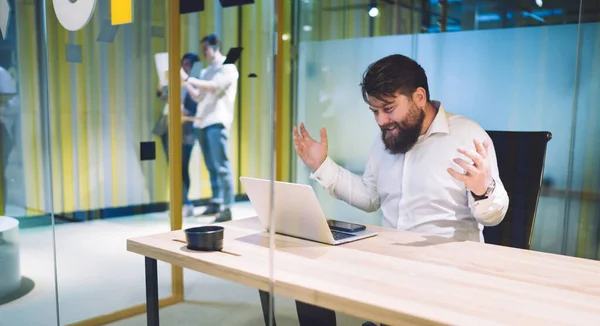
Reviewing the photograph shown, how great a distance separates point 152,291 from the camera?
1.39 m

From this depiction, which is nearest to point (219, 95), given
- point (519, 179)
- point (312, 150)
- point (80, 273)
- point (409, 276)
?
point (312, 150)

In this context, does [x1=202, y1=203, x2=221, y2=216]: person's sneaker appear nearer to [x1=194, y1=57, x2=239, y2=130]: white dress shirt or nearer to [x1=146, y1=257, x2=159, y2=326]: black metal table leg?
[x1=194, y1=57, x2=239, y2=130]: white dress shirt

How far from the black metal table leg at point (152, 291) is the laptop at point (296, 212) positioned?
1.02ft

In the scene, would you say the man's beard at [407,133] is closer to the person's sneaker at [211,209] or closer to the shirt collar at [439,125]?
the shirt collar at [439,125]

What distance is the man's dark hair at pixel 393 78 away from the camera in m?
1.91

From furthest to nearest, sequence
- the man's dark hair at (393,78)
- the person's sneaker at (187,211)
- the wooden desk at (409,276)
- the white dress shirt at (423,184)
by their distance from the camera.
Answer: the person's sneaker at (187,211), the man's dark hair at (393,78), the white dress shirt at (423,184), the wooden desk at (409,276)

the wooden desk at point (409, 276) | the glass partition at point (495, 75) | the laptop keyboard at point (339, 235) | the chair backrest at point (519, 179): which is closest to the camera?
the wooden desk at point (409, 276)

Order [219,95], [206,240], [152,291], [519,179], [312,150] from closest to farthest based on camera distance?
[206,240], [152,291], [519,179], [312,150], [219,95]

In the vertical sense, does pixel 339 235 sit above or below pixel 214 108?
below

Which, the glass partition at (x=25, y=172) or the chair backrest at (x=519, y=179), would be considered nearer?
the chair backrest at (x=519, y=179)

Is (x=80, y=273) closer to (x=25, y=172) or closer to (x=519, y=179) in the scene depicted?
(x=25, y=172)

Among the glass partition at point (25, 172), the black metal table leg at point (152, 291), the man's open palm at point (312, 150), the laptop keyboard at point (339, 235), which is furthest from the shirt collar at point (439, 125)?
the glass partition at point (25, 172)

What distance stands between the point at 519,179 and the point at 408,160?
1.23 feet

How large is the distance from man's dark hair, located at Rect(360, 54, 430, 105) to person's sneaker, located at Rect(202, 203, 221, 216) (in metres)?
0.80
